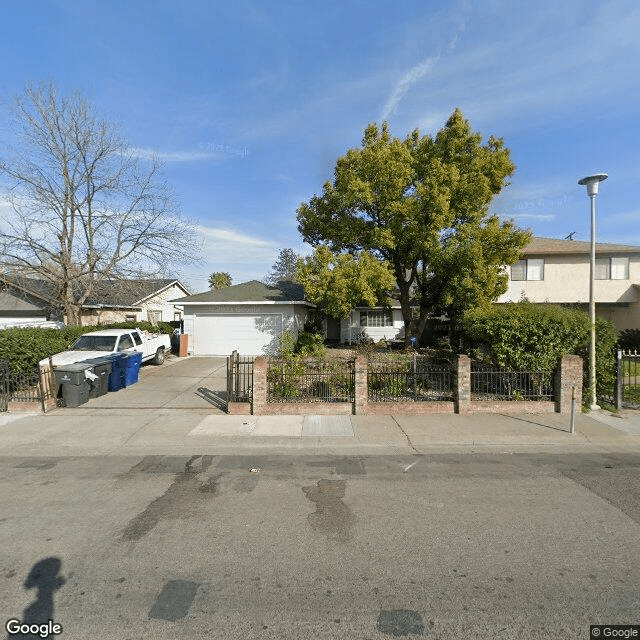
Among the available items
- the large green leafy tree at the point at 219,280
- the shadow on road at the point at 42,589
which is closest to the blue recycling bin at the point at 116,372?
the shadow on road at the point at 42,589

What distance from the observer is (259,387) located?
29.3 ft

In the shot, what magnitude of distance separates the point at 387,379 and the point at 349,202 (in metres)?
8.14

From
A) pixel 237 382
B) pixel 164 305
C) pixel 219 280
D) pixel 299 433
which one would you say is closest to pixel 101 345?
pixel 237 382

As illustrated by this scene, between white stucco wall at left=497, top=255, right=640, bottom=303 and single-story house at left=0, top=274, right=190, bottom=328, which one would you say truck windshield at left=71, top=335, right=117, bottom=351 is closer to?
single-story house at left=0, top=274, right=190, bottom=328

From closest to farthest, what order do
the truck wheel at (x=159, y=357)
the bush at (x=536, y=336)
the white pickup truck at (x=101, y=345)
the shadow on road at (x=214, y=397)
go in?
the bush at (x=536, y=336)
the shadow on road at (x=214, y=397)
the white pickup truck at (x=101, y=345)
the truck wheel at (x=159, y=357)

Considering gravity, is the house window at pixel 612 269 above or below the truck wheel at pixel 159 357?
above

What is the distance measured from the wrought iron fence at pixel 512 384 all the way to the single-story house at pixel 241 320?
424 inches

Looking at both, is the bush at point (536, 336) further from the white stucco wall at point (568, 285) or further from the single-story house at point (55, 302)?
the single-story house at point (55, 302)

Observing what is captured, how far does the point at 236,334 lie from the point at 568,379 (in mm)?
14676

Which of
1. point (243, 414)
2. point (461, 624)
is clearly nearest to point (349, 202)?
point (243, 414)

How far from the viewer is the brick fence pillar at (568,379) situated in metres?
8.79

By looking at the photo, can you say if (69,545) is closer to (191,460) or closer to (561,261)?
(191,460)

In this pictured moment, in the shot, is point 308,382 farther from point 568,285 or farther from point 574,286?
point 574,286

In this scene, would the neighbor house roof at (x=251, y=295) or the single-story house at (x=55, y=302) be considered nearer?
the single-story house at (x=55, y=302)
